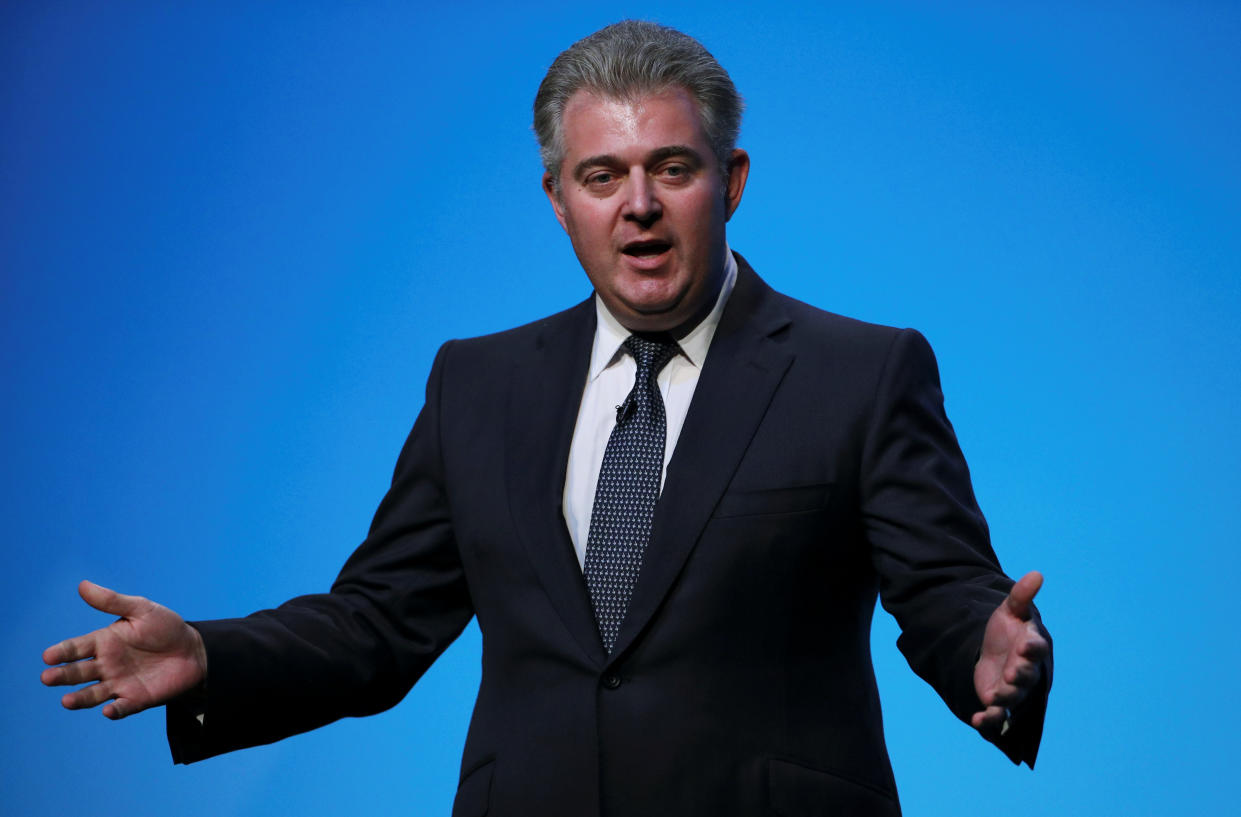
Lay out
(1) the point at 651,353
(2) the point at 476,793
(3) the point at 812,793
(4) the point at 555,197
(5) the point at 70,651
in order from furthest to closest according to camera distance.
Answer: (4) the point at 555,197, (1) the point at 651,353, (2) the point at 476,793, (3) the point at 812,793, (5) the point at 70,651

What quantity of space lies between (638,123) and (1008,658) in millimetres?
744

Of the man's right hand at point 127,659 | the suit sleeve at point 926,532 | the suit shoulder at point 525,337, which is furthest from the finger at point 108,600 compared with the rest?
the suit sleeve at point 926,532

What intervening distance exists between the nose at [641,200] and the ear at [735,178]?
129mm

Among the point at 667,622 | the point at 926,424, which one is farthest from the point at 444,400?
the point at 926,424

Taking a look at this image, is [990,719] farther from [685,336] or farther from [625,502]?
[685,336]

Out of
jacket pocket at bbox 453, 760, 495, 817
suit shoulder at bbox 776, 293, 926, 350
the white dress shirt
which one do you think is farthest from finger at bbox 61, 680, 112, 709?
suit shoulder at bbox 776, 293, 926, 350

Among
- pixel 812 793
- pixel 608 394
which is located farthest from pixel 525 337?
pixel 812 793

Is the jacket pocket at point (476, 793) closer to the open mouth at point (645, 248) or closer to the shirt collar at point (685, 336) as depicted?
the shirt collar at point (685, 336)

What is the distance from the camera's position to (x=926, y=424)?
168 centimetres

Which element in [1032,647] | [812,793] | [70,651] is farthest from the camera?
[812,793]

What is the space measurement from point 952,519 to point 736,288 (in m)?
0.40

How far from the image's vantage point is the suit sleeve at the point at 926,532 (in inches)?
59.2

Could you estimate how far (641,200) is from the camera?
1692mm

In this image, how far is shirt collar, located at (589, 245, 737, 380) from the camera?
178 cm
